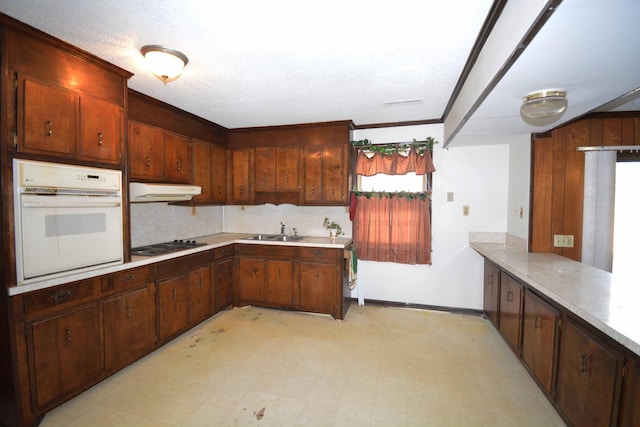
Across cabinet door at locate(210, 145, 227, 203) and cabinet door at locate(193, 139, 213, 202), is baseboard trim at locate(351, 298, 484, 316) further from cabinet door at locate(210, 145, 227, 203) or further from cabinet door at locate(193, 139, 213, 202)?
cabinet door at locate(193, 139, 213, 202)

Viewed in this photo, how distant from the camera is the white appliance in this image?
1.79 metres

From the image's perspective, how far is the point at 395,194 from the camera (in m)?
3.88

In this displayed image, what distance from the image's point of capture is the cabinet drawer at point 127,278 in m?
2.28

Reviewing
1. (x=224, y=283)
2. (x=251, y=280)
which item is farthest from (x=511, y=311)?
(x=224, y=283)

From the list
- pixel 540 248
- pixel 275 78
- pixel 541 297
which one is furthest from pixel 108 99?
pixel 540 248

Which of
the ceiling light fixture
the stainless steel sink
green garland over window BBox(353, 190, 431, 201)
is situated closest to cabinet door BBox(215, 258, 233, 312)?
the stainless steel sink

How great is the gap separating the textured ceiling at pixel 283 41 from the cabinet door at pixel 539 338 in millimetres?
1957

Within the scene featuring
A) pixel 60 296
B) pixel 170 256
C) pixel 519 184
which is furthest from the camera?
pixel 519 184

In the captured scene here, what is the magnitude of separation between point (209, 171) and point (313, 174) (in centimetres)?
142

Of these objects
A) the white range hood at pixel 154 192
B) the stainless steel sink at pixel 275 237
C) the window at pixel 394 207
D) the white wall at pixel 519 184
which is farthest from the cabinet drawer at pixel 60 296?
the white wall at pixel 519 184

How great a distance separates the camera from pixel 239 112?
346cm

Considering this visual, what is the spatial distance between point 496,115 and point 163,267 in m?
3.38

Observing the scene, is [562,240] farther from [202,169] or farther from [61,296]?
[61,296]

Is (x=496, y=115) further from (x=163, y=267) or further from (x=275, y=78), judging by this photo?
(x=163, y=267)
